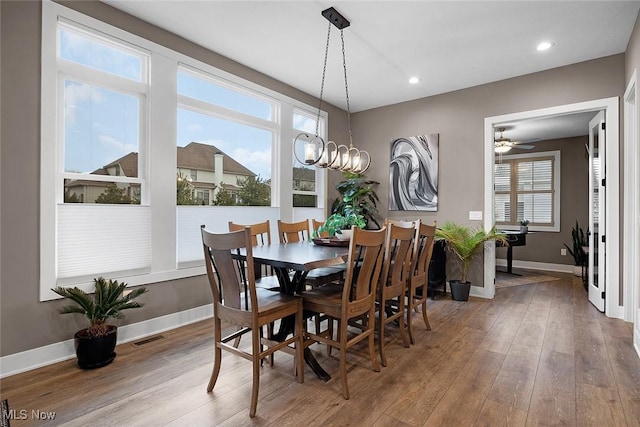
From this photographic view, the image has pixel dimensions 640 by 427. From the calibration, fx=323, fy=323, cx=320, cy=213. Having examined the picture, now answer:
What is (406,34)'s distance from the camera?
3.26 metres

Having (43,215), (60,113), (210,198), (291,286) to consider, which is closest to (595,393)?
(291,286)

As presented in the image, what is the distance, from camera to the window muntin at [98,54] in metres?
2.64

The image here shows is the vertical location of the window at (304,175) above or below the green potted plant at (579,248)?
above

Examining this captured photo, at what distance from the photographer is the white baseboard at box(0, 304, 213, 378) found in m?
2.31

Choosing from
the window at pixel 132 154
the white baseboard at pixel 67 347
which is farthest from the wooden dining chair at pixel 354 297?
the window at pixel 132 154

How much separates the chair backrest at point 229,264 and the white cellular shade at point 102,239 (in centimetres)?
127

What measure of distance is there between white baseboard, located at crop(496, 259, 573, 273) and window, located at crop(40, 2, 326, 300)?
5.53 metres

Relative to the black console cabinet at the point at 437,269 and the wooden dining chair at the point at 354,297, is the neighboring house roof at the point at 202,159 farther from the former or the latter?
the black console cabinet at the point at 437,269

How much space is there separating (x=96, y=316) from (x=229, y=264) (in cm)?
139

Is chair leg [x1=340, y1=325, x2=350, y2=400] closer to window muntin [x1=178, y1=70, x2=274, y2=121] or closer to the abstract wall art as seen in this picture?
window muntin [x1=178, y1=70, x2=274, y2=121]

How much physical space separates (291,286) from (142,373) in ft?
4.03

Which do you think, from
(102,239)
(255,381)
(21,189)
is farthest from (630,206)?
(21,189)

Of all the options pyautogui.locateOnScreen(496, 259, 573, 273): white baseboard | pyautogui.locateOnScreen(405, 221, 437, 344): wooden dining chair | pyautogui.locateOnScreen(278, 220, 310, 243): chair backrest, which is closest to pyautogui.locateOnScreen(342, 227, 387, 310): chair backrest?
pyautogui.locateOnScreen(405, 221, 437, 344): wooden dining chair

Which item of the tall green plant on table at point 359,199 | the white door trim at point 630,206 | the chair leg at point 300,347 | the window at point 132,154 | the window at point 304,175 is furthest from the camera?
the tall green plant on table at point 359,199
